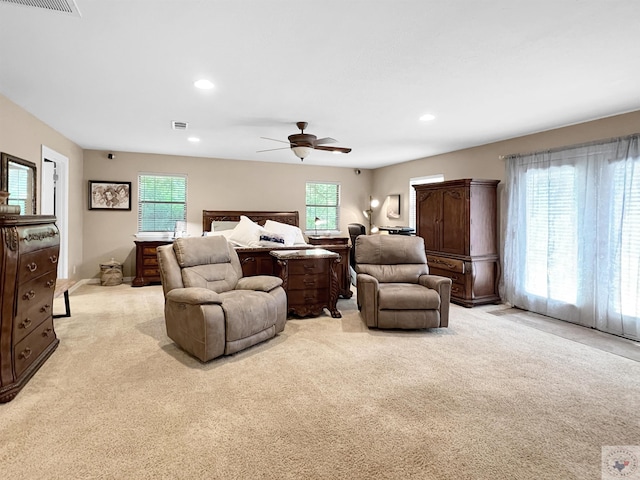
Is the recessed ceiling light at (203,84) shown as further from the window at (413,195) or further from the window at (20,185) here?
the window at (413,195)

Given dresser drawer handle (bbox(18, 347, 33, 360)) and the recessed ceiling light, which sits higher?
the recessed ceiling light

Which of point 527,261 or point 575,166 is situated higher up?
point 575,166

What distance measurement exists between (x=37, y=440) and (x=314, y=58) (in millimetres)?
2984

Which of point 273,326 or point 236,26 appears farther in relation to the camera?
point 273,326

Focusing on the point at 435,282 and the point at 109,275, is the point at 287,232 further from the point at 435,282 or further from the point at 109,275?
the point at 109,275

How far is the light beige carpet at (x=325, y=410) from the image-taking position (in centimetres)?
179

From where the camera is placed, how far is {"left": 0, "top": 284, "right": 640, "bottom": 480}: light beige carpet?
1.79 meters

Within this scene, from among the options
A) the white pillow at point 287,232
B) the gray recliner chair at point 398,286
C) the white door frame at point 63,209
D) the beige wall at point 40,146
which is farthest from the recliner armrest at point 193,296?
the white door frame at point 63,209

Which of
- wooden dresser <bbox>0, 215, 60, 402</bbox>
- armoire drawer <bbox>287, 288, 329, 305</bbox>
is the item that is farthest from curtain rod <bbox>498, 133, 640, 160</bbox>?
wooden dresser <bbox>0, 215, 60, 402</bbox>

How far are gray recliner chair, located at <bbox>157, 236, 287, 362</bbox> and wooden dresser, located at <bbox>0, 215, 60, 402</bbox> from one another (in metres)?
0.92

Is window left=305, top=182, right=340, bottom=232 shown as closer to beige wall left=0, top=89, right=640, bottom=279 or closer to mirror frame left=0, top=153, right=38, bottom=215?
beige wall left=0, top=89, right=640, bottom=279

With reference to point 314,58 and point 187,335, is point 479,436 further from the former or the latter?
point 314,58

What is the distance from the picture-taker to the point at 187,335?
3.12m

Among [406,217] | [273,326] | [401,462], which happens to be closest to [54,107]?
[273,326]
